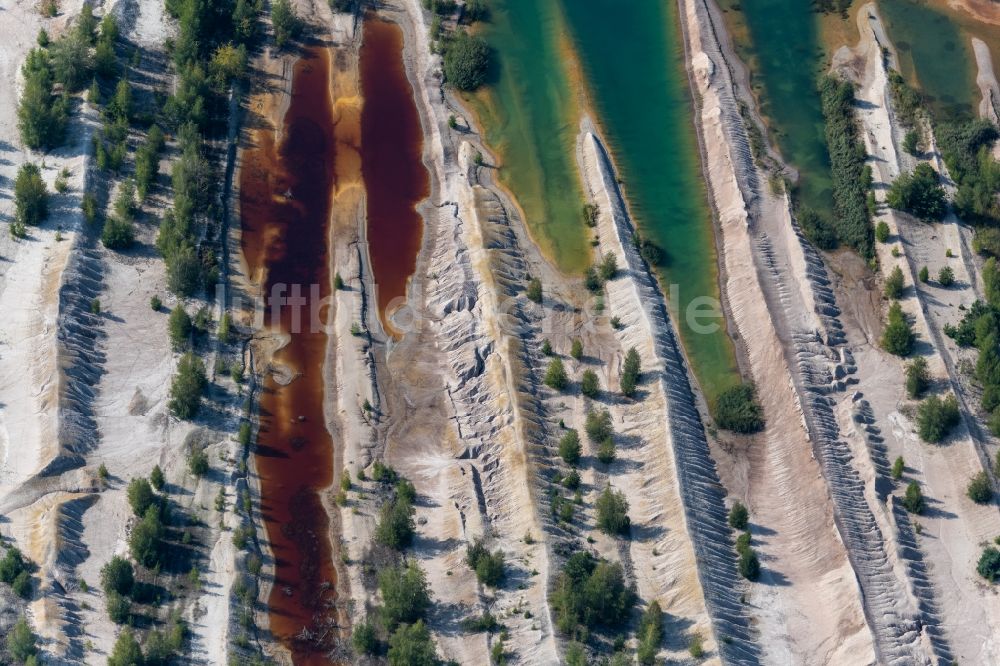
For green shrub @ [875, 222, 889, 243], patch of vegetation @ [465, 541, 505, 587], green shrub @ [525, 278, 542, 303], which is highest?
green shrub @ [875, 222, 889, 243]

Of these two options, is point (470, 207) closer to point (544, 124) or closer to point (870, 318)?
point (544, 124)

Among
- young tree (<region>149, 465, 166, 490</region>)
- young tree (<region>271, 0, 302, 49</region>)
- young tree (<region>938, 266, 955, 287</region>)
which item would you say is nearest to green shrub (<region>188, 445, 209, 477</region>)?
young tree (<region>149, 465, 166, 490</region>)

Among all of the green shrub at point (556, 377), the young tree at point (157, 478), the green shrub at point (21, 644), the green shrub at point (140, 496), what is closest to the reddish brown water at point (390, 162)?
the green shrub at point (556, 377)

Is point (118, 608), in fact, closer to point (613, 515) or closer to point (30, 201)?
point (613, 515)

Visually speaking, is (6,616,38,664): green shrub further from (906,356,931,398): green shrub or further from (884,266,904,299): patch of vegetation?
(884,266,904,299): patch of vegetation

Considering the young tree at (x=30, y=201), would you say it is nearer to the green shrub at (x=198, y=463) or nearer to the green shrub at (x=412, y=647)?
the green shrub at (x=198, y=463)

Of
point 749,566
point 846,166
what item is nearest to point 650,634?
point 749,566

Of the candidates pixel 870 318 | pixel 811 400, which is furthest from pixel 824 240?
pixel 811 400
